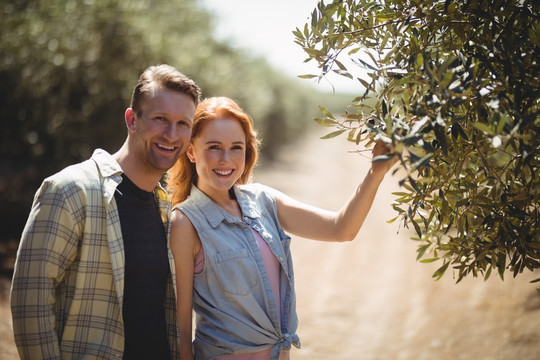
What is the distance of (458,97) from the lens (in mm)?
1715

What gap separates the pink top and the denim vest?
0.09 feet

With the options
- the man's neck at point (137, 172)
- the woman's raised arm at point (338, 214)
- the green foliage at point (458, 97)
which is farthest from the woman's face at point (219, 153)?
the green foliage at point (458, 97)

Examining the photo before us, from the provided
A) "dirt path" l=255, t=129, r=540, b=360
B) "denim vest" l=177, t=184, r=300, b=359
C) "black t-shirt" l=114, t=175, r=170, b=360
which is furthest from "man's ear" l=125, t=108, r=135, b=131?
"dirt path" l=255, t=129, r=540, b=360

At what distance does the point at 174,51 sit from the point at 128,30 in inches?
67.4

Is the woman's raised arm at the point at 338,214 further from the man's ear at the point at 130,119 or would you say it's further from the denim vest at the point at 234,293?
the man's ear at the point at 130,119

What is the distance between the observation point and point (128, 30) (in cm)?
904

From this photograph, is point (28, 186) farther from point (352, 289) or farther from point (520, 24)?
point (520, 24)

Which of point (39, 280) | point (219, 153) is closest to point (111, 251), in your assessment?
A: point (39, 280)

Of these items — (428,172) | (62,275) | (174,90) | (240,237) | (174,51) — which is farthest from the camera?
(174,51)

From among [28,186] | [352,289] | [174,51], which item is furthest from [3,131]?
[352,289]

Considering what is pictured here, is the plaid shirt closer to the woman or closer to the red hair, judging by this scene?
the woman

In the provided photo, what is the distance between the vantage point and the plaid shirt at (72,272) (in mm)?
2002

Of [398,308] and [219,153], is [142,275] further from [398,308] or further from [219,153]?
[398,308]

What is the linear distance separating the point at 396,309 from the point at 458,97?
248 inches
